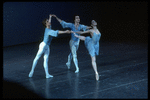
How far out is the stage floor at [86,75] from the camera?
229 inches

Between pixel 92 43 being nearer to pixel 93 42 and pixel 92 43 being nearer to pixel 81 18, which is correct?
pixel 93 42

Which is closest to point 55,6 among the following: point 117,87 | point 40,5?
point 40,5

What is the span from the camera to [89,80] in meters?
6.68

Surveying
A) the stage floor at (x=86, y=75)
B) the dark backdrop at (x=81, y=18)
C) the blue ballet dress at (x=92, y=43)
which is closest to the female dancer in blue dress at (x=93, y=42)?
the blue ballet dress at (x=92, y=43)

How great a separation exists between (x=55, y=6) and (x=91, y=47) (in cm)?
682

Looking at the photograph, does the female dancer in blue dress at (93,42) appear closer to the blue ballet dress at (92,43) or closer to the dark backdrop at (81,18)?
the blue ballet dress at (92,43)

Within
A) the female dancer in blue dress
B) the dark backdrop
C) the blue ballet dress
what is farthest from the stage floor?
the dark backdrop

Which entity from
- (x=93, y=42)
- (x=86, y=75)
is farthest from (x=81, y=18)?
(x=93, y=42)

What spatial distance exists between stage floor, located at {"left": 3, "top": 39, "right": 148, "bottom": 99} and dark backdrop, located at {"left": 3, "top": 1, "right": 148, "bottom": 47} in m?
1.60

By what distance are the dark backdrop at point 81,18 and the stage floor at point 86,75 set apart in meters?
1.60

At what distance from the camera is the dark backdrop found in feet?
39.3

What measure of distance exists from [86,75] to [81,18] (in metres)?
7.40

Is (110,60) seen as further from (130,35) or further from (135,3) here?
(135,3)

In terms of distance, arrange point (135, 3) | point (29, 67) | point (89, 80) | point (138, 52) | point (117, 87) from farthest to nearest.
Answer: point (135, 3) → point (138, 52) → point (29, 67) → point (89, 80) → point (117, 87)
